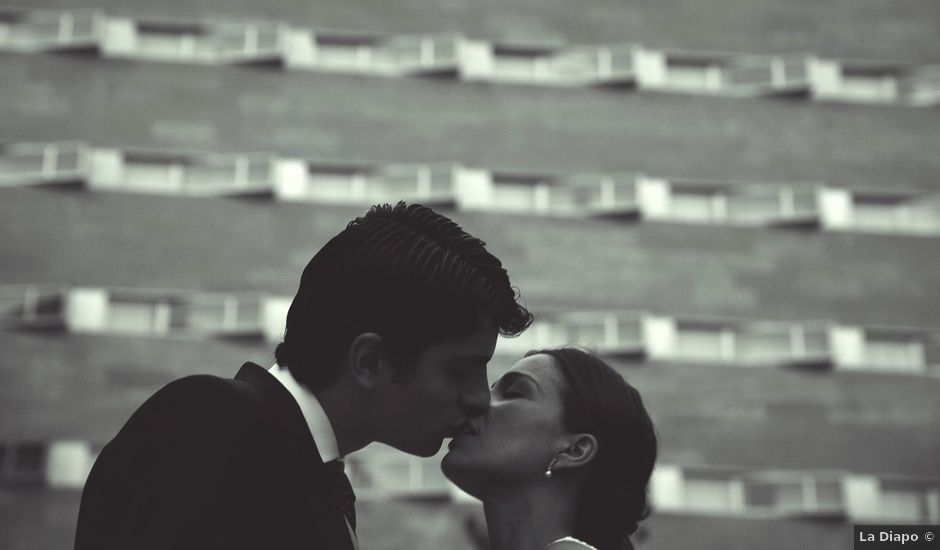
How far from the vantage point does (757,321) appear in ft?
73.4

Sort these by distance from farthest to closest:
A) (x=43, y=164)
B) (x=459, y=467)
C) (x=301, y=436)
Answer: (x=43, y=164) → (x=459, y=467) → (x=301, y=436)

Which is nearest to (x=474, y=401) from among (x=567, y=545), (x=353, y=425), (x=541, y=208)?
(x=353, y=425)

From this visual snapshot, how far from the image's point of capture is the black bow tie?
12.5 ft

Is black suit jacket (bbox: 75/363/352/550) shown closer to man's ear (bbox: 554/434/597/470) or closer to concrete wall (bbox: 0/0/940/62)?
man's ear (bbox: 554/434/597/470)

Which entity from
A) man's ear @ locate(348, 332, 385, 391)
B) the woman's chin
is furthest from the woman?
man's ear @ locate(348, 332, 385, 391)

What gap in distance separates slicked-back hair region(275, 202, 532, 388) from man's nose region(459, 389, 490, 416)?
0.33m

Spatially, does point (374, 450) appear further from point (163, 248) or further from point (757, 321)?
point (757, 321)

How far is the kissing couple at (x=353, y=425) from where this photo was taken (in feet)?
10.9

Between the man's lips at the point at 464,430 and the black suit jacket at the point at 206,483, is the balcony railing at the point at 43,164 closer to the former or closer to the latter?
the man's lips at the point at 464,430

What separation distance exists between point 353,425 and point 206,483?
0.73 meters

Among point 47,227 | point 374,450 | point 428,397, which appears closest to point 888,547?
point 428,397

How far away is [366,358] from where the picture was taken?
3.92 m

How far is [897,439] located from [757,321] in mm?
3384

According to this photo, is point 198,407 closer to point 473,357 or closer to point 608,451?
point 473,357
